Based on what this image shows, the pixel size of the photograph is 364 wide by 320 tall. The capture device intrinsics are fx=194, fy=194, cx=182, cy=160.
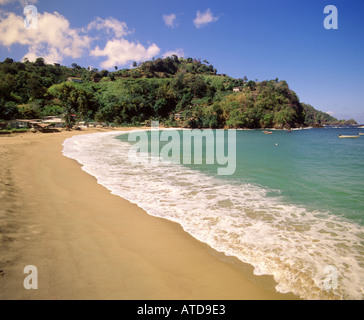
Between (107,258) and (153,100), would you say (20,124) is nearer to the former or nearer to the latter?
(107,258)

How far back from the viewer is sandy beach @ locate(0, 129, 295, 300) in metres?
2.73

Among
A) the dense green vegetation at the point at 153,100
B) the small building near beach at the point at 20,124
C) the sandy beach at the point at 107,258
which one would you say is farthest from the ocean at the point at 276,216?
the dense green vegetation at the point at 153,100

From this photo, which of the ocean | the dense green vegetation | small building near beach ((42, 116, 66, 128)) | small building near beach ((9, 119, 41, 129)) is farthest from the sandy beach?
the dense green vegetation

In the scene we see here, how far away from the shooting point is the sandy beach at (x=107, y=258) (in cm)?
273

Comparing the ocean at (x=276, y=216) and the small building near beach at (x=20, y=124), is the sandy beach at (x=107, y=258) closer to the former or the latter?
the ocean at (x=276, y=216)

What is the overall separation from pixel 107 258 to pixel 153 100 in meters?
88.3

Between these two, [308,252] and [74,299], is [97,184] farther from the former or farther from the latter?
[308,252]

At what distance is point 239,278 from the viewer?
3133 mm

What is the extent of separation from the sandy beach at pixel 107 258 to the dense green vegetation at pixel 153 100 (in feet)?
173

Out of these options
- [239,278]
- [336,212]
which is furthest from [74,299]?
[336,212]

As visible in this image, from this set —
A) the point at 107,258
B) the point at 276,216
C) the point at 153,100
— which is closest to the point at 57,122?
the point at 153,100

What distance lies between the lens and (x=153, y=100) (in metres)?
86.2

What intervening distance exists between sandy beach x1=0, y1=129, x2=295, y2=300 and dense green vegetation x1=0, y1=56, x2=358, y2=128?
52624 millimetres
